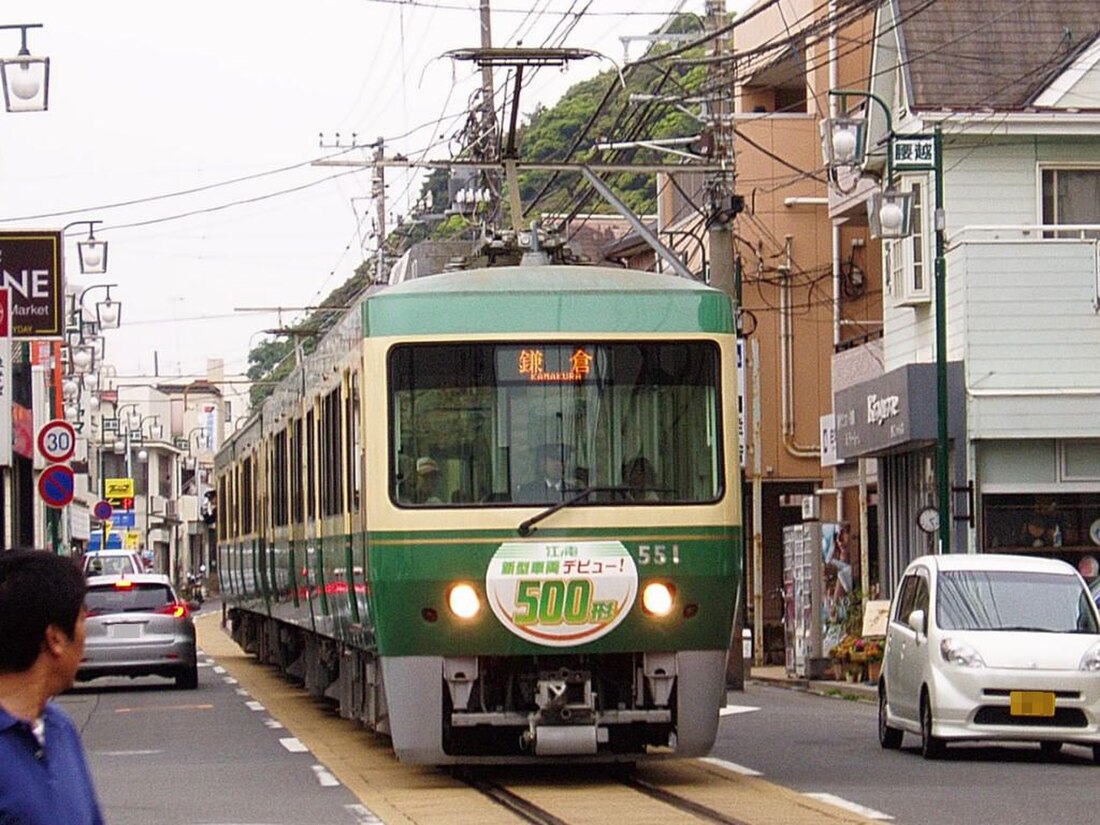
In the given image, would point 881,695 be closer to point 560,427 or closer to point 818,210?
point 560,427

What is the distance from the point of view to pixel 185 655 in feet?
90.9

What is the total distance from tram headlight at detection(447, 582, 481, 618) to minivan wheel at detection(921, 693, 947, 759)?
171 inches

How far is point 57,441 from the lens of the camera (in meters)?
29.9

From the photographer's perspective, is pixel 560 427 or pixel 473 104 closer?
pixel 560 427

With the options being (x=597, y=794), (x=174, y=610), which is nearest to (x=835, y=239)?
(x=174, y=610)

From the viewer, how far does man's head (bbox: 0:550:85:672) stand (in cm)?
404

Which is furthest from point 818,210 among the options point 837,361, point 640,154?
point 640,154

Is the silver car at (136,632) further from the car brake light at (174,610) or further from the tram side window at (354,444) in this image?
the tram side window at (354,444)

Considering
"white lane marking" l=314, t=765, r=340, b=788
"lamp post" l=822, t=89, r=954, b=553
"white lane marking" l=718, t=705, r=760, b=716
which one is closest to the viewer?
"white lane marking" l=314, t=765, r=340, b=788

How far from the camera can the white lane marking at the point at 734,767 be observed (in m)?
15.4

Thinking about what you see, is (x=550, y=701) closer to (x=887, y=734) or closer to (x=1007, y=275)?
(x=887, y=734)

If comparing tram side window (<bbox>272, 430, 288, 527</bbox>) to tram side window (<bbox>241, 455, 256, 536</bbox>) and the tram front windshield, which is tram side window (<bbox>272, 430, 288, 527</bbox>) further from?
the tram front windshield

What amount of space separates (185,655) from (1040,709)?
13.6 meters

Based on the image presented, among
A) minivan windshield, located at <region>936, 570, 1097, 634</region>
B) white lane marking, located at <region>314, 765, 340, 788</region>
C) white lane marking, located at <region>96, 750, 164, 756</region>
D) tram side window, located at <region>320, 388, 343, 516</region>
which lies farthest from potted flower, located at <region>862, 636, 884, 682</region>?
white lane marking, located at <region>314, 765, 340, 788</region>
